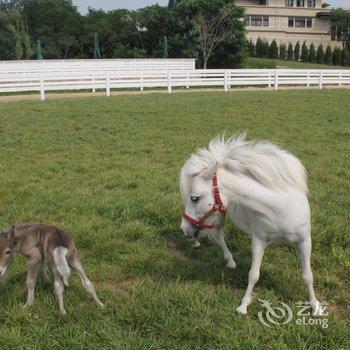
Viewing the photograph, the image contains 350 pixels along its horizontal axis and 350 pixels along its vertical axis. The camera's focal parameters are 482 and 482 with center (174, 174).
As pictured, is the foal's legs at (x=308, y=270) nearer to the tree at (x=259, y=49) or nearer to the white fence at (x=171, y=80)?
the white fence at (x=171, y=80)

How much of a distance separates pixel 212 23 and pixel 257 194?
38.2 m

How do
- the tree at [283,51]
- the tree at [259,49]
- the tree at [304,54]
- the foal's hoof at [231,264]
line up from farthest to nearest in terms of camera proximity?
the tree at [283,51]
the tree at [259,49]
the tree at [304,54]
the foal's hoof at [231,264]

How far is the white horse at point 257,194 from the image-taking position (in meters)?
3.67

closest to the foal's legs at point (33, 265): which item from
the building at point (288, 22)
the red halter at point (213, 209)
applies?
the red halter at point (213, 209)

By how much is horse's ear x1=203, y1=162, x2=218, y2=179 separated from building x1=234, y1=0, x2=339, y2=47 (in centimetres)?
7029

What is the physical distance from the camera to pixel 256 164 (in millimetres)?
3713

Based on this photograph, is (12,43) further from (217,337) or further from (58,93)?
(217,337)

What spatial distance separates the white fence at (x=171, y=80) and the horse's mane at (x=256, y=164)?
56.3ft

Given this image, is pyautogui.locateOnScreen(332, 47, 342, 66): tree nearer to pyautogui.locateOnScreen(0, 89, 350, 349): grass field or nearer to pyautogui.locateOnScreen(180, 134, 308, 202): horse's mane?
pyautogui.locateOnScreen(0, 89, 350, 349): grass field

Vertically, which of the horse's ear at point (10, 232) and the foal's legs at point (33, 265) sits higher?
the horse's ear at point (10, 232)

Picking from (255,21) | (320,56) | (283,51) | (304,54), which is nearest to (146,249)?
(320,56)

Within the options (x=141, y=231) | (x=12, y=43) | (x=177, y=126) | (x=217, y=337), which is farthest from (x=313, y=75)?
(x=12, y=43)

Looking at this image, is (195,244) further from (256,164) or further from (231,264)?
(256,164)

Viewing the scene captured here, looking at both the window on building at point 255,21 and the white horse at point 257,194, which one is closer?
the white horse at point 257,194
